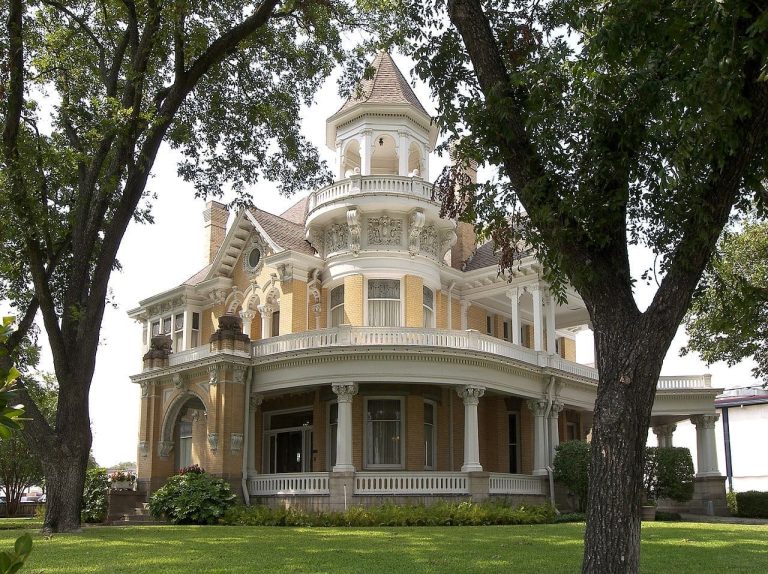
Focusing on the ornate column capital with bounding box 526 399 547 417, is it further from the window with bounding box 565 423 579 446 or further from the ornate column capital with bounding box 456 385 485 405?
the window with bounding box 565 423 579 446

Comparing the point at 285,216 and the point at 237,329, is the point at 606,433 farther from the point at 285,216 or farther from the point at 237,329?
the point at 285,216

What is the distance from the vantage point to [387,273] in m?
28.4

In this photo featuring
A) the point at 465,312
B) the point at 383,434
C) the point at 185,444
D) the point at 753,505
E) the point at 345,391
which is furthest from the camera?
the point at 185,444

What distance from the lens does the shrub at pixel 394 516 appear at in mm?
22094

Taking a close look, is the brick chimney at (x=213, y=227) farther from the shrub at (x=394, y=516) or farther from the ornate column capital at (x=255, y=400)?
the shrub at (x=394, y=516)

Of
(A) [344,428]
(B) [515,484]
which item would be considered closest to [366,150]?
(A) [344,428]

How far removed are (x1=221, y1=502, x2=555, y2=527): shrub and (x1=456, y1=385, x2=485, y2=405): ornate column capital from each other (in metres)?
3.38

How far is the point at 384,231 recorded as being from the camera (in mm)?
28719

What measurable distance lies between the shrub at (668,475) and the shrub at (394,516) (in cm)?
593

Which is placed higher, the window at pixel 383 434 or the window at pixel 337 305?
the window at pixel 337 305

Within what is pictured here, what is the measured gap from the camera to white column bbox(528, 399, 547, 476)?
2793cm

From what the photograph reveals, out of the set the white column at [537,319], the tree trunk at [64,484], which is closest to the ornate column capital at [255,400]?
the white column at [537,319]

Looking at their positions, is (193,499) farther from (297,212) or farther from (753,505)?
(753,505)

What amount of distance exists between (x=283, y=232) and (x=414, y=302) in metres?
6.27
